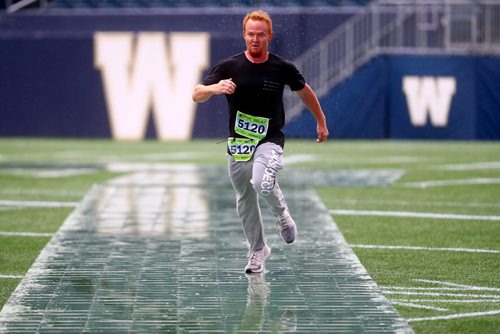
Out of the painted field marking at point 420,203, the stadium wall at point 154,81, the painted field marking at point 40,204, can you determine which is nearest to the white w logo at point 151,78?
the stadium wall at point 154,81

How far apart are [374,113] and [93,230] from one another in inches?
764

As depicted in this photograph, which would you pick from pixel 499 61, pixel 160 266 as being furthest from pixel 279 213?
pixel 499 61

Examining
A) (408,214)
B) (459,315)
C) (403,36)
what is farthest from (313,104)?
(403,36)

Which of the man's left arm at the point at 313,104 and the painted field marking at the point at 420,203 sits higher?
the man's left arm at the point at 313,104

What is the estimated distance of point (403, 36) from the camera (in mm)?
30594

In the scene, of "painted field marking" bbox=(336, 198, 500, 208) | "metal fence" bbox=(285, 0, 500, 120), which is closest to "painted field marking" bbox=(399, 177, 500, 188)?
"painted field marking" bbox=(336, 198, 500, 208)

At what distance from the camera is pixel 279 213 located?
873cm

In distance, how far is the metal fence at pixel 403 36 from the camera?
99.0 ft

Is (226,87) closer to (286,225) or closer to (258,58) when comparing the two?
(258,58)

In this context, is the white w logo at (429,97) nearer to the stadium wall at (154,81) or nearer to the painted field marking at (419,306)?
the stadium wall at (154,81)

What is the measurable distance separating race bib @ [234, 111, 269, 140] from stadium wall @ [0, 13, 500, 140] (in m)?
21.3

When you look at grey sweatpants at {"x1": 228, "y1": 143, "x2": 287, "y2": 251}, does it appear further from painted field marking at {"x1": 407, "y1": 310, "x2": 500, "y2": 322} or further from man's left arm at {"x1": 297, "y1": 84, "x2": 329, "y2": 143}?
painted field marking at {"x1": 407, "y1": 310, "x2": 500, "y2": 322}

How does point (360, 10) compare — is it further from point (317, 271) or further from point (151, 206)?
point (317, 271)

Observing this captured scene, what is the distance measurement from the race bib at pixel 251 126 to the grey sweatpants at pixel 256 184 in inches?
3.8
